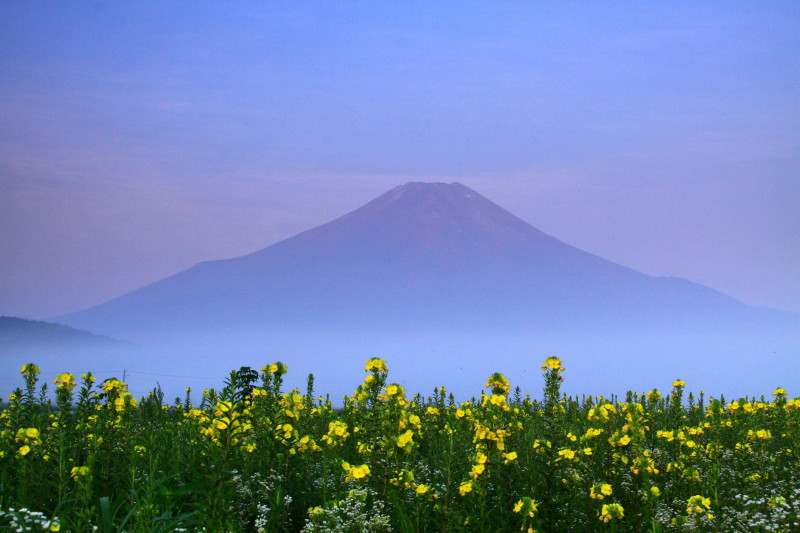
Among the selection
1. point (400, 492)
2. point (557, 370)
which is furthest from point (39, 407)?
point (557, 370)

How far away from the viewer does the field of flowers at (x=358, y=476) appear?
7.18 m

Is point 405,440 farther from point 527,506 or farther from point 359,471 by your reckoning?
point 527,506

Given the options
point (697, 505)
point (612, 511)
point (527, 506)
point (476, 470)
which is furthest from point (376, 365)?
point (697, 505)

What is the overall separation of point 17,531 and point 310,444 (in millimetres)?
4130

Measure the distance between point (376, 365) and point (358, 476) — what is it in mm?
1716

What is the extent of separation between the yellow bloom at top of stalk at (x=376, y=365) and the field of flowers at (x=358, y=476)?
0.03 metres

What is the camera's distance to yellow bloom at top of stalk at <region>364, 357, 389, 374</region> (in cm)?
895

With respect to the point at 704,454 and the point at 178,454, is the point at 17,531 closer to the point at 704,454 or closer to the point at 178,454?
the point at 178,454

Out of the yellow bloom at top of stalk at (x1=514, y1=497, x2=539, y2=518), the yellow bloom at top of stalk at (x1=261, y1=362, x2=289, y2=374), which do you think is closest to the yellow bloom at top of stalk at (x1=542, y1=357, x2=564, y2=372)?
the yellow bloom at top of stalk at (x1=514, y1=497, x2=539, y2=518)

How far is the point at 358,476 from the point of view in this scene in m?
7.62

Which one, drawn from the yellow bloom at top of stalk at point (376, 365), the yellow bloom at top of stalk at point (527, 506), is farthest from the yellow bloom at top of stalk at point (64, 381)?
the yellow bloom at top of stalk at point (527, 506)

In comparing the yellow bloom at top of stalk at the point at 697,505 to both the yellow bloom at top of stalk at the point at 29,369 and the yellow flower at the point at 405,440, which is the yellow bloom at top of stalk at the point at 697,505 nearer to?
the yellow flower at the point at 405,440

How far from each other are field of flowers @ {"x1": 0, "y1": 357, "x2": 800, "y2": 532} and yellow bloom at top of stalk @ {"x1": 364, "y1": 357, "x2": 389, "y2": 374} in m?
0.03

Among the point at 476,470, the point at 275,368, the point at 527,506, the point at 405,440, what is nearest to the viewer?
the point at 527,506
